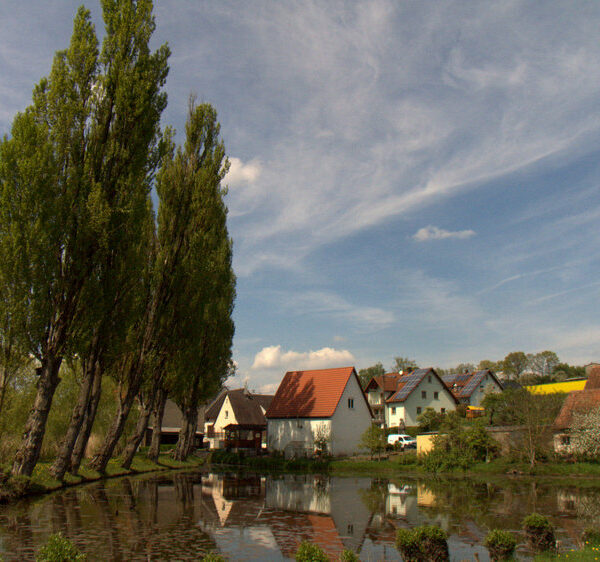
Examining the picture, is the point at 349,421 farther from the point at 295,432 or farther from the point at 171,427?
the point at 171,427

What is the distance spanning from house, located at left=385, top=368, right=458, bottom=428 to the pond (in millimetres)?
33251

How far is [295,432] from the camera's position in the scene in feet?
164

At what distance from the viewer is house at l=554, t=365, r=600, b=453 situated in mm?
34344

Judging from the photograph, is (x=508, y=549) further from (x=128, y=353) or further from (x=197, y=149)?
(x=197, y=149)

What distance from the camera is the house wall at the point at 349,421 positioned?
4756 cm

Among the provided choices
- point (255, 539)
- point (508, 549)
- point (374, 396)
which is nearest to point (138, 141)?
point (255, 539)

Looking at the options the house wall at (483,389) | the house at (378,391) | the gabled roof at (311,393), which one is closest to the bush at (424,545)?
the gabled roof at (311,393)

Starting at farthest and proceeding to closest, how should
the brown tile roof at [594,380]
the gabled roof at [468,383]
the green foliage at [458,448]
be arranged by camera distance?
the gabled roof at [468,383] < the brown tile roof at [594,380] < the green foliage at [458,448]

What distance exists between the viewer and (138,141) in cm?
2317

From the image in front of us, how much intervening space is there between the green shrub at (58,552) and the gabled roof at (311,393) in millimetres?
40935

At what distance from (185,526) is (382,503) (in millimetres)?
9342

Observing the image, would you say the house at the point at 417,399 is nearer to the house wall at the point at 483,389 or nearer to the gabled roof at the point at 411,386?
the gabled roof at the point at 411,386

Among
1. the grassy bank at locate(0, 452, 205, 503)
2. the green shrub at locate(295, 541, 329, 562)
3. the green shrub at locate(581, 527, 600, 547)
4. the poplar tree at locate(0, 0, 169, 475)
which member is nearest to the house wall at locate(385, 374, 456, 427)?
the grassy bank at locate(0, 452, 205, 503)

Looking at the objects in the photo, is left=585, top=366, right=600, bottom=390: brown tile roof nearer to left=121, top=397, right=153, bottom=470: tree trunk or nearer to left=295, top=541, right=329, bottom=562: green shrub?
left=121, top=397, right=153, bottom=470: tree trunk
